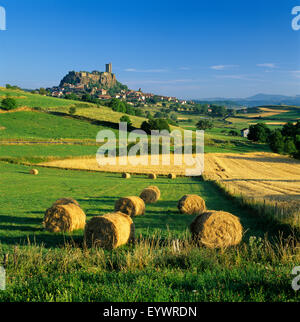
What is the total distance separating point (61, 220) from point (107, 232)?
11.0 ft

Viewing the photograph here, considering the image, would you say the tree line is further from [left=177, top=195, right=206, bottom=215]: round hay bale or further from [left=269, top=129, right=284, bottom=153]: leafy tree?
[left=177, top=195, right=206, bottom=215]: round hay bale

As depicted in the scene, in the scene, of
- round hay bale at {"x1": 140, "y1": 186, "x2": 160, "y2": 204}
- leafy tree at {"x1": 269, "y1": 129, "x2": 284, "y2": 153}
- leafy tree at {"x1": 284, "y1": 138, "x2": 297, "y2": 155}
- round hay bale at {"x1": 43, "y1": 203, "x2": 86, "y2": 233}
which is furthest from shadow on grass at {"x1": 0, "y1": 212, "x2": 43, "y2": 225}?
leafy tree at {"x1": 269, "y1": 129, "x2": 284, "y2": 153}

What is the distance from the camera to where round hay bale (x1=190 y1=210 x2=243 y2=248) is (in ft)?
35.8

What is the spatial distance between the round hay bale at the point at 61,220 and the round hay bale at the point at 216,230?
219 inches

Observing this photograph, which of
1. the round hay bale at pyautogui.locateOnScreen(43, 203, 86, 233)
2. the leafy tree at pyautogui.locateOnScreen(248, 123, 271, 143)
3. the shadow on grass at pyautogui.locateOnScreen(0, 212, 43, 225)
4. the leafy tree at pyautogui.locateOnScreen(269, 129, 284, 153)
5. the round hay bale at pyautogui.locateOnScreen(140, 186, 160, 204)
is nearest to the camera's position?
the round hay bale at pyautogui.locateOnScreen(43, 203, 86, 233)

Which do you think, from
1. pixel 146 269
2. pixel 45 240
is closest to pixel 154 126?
pixel 45 240

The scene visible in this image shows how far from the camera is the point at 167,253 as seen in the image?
27.9 ft

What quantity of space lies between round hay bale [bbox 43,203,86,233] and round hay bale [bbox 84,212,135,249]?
7.81 feet

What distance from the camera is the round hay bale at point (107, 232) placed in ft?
36.7

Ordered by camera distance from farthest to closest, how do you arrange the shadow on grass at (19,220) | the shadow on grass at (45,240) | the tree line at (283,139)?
the tree line at (283,139)
the shadow on grass at (19,220)
the shadow on grass at (45,240)

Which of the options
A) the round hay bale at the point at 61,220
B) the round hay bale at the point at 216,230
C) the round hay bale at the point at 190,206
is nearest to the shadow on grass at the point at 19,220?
the round hay bale at the point at 61,220

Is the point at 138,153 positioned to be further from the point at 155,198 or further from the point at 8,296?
the point at 8,296

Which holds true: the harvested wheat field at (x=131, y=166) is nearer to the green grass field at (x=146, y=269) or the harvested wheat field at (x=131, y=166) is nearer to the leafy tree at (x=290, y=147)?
the green grass field at (x=146, y=269)
